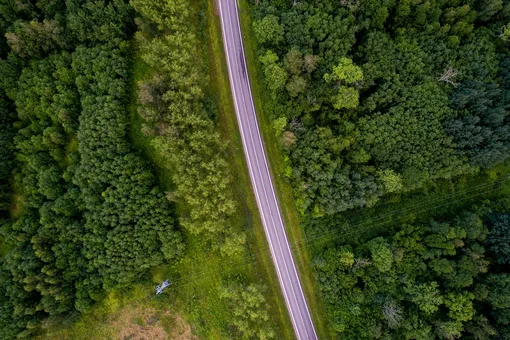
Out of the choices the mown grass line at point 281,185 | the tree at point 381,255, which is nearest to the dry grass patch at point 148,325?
the mown grass line at point 281,185

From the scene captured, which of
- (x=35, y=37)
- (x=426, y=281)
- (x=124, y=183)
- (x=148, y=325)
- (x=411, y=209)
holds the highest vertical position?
(x=35, y=37)

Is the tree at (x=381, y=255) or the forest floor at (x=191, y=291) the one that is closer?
the tree at (x=381, y=255)

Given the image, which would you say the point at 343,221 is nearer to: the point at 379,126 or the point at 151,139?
the point at 379,126

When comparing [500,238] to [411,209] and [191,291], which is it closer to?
[411,209]

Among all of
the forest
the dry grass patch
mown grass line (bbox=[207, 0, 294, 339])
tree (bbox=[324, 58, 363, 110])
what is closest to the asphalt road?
mown grass line (bbox=[207, 0, 294, 339])

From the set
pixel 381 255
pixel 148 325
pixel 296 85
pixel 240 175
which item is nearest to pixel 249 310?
pixel 148 325

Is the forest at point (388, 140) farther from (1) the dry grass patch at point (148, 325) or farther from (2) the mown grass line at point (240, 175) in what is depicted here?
(1) the dry grass patch at point (148, 325)

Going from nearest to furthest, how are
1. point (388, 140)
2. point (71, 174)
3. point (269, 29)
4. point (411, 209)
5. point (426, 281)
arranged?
point (426, 281) → point (388, 140) → point (269, 29) → point (71, 174) → point (411, 209)
